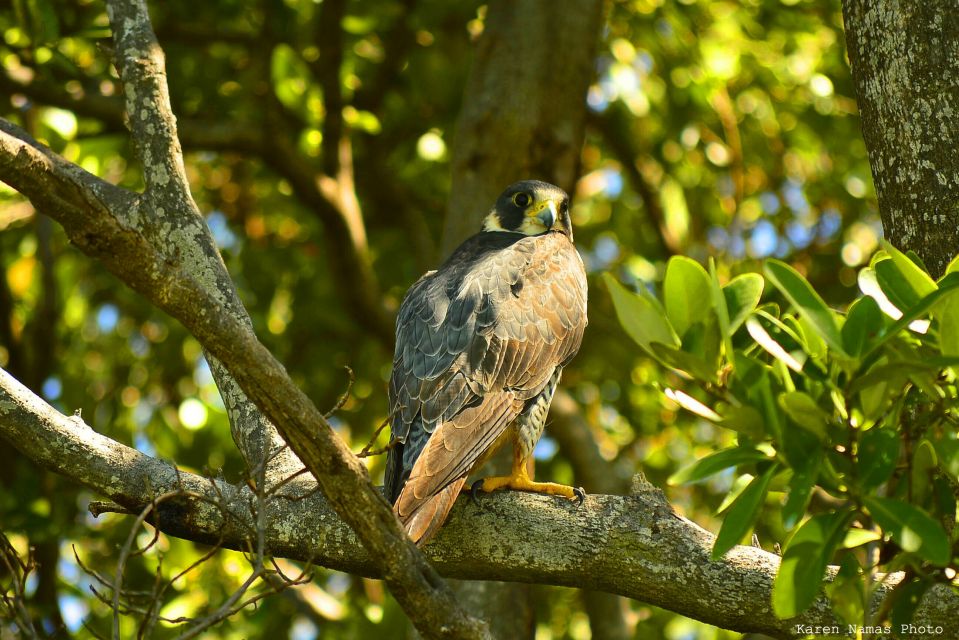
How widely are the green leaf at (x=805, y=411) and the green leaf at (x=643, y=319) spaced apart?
0.68 ft

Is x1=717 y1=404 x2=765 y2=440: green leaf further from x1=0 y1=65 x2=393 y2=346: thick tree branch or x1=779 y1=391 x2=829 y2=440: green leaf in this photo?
x1=0 y1=65 x2=393 y2=346: thick tree branch

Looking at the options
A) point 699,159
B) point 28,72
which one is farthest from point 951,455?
→ point 699,159

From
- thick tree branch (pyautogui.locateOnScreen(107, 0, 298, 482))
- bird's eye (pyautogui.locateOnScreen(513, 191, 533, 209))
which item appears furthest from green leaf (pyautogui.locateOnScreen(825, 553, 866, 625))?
bird's eye (pyautogui.locateOnScreen(513, 191, 533, 209))

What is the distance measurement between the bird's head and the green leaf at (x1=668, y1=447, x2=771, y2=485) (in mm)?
2576

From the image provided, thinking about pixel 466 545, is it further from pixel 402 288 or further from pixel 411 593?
pixel 402 288

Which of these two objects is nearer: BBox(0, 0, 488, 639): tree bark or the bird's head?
BBox(0, 0, 488, 639): tree bark

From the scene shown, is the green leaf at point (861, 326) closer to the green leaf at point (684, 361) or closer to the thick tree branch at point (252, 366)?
the green leaf at point (684, 361)

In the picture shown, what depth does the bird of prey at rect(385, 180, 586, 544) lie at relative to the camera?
9.78ft

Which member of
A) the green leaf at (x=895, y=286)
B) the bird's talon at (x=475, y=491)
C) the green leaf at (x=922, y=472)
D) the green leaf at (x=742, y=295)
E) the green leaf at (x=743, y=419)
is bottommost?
the green leaf at (x=922, y=472)

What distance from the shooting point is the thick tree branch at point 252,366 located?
162cm

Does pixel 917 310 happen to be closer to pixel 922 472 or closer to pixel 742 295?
pixel 742 295

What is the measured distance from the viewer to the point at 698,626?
17.5 feet

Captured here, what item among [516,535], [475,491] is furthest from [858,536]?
[475,491]

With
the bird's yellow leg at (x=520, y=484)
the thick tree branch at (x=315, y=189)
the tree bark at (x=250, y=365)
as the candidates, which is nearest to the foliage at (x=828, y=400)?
the tree bark at (x=250, y=365)
